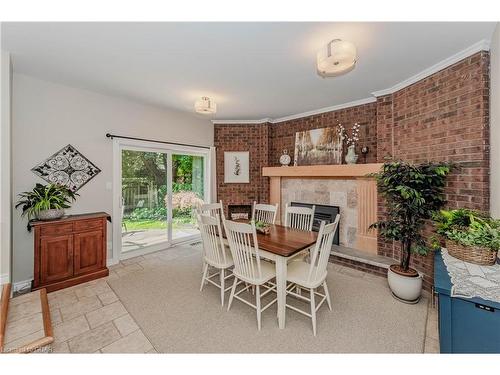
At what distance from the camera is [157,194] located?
4066mm

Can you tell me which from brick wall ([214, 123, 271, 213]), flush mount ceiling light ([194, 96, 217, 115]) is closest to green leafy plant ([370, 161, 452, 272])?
flush mount ceiling light ([194, 96, 217, 115])

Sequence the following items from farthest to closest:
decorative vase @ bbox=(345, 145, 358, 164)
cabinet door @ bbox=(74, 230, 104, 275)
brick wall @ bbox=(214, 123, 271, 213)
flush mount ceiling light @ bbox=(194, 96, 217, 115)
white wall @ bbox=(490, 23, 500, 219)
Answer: brick wall @ bbox=(214, 123, 271, 213)
decorative vase @ bbox=(345, 145, 358, 164)
flush mount ceiling light @ bbox=(194, 96, 217, 115)
cabinet door @ bbox=(74, 230, 104, 275)
white wall @ bbox=(490, 23, 500, 219)

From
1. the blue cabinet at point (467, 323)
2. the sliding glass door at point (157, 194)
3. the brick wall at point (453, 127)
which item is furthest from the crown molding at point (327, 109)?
the blue cabinet at point (467, 323)

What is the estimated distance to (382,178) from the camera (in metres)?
2.41

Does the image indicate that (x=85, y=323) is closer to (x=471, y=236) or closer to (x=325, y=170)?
(x=471, y=236)

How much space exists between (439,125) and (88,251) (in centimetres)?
459

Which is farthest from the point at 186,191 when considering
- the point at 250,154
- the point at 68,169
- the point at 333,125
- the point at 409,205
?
the point at 409,205

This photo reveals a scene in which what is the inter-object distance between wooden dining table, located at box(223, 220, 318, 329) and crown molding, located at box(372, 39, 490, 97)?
7.69ft

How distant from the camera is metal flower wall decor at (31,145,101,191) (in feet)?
9.21

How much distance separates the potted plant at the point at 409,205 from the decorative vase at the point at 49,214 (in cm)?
392

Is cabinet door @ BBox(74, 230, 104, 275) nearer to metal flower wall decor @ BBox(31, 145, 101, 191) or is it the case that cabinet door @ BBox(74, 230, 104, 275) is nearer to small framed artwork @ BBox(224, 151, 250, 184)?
metal flower wall decor @ BBox(31, 145, 101, 191)
